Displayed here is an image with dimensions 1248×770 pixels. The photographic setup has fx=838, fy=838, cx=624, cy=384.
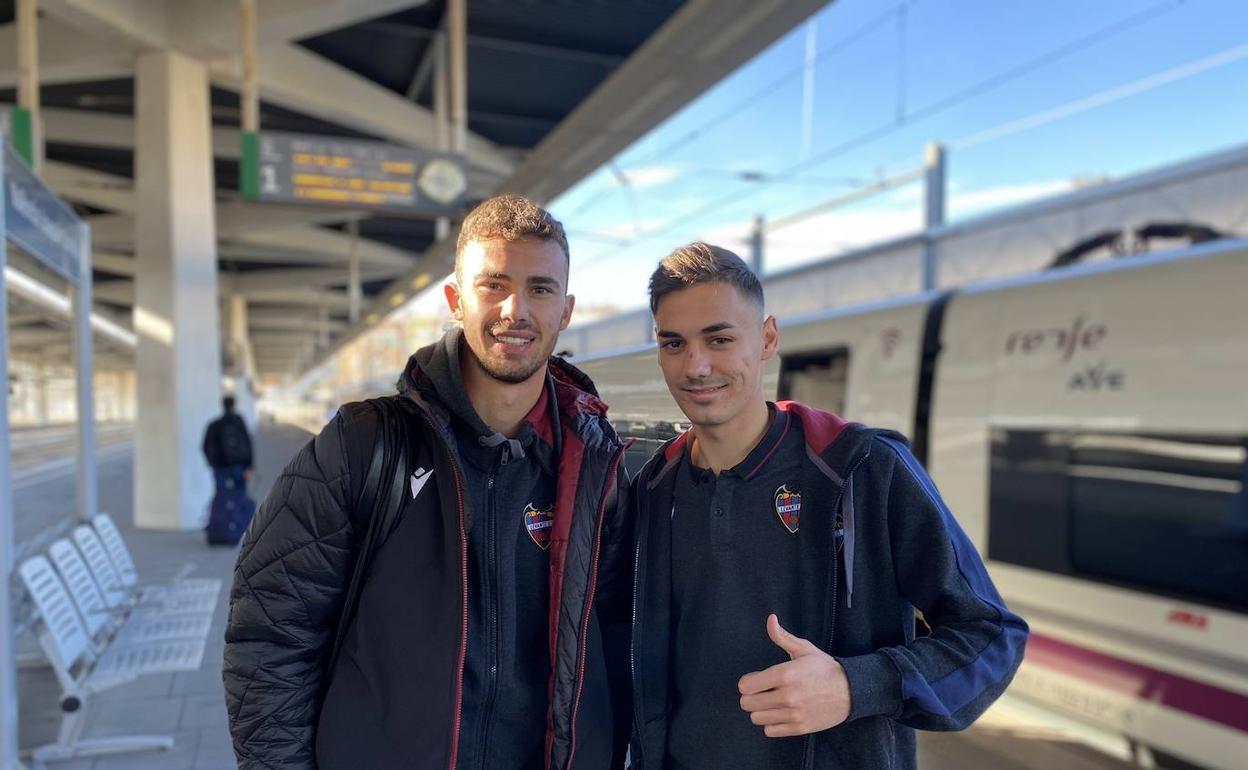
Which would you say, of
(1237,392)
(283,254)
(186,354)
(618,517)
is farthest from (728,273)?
(283,254)

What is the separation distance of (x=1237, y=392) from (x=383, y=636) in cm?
365

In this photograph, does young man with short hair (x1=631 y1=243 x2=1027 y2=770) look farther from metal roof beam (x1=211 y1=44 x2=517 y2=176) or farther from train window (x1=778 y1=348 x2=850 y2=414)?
metal roof beam (x1=211 y1=44 x2=517 y2=176)

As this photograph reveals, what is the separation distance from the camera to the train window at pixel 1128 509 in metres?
3.58

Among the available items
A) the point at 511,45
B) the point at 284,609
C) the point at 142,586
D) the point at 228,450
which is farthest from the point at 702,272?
the point at 511,45

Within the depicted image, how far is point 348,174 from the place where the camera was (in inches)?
353

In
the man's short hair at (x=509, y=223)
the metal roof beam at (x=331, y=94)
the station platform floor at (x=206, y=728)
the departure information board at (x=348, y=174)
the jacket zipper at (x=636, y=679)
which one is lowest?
the station platform floor at (x=206, y=728)


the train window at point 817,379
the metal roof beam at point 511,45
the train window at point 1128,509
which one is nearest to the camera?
the train window at point 1128,509

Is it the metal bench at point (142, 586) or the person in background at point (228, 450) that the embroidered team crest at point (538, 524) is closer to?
the metal bench at point (142, 586)

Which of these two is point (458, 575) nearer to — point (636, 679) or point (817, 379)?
point (636, 679)

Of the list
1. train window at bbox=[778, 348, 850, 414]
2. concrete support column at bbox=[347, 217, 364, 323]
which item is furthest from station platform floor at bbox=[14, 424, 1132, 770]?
concrete support column at bbox=[347, 217, 364, 323]

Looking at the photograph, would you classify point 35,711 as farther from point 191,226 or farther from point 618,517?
point 191,226

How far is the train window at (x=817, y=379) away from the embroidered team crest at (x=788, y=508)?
503 cm

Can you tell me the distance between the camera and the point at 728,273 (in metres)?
Answer: 1.52

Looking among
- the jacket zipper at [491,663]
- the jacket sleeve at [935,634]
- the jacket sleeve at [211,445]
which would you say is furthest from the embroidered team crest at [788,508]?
the jacket sleeve at [211,445]
